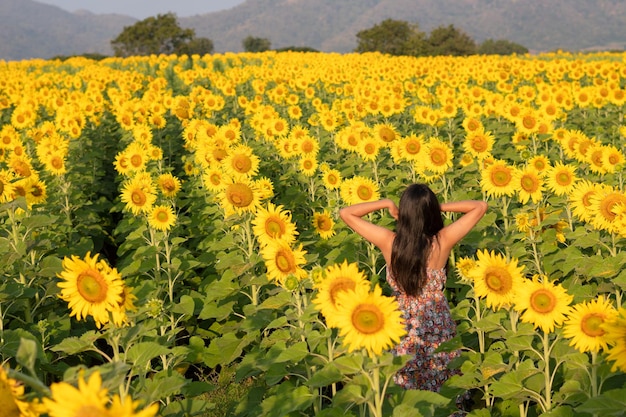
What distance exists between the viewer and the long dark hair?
473 centimetres

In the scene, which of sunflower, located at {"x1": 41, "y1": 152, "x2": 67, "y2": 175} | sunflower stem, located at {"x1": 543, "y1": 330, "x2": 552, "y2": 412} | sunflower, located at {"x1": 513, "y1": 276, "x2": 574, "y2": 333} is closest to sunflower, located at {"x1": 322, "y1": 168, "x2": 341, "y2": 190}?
sunflower, located at {"x1": 41, "y1": 152, "x2": 67, "y2": 175}

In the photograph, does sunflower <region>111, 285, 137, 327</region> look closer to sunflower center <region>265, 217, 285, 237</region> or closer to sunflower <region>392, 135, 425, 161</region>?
sunflower center <region>265, 217, 285, 237</region>

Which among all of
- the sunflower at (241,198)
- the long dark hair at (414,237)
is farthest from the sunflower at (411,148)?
the long dark hair at (414,237)

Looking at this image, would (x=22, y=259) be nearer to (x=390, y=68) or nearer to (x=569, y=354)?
(x=569, y=354)

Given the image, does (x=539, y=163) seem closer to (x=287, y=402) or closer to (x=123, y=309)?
(x=287, y=402)

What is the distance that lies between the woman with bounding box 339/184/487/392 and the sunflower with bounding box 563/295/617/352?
1169 mm

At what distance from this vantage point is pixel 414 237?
4.77 m

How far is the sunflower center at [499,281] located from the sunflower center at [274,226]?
1.66 m

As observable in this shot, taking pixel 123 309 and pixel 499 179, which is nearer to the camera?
pixel 123 309

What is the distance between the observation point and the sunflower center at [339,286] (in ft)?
11.1

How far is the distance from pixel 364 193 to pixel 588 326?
368 centimetres

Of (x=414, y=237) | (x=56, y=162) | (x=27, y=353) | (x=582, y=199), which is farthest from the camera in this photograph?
(x=56, y=162)

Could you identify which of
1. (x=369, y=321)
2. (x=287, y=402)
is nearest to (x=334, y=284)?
(x=369, y=321)

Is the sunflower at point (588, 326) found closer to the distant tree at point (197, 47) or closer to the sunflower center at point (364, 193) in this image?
the sunflower center at point (364, 193)
